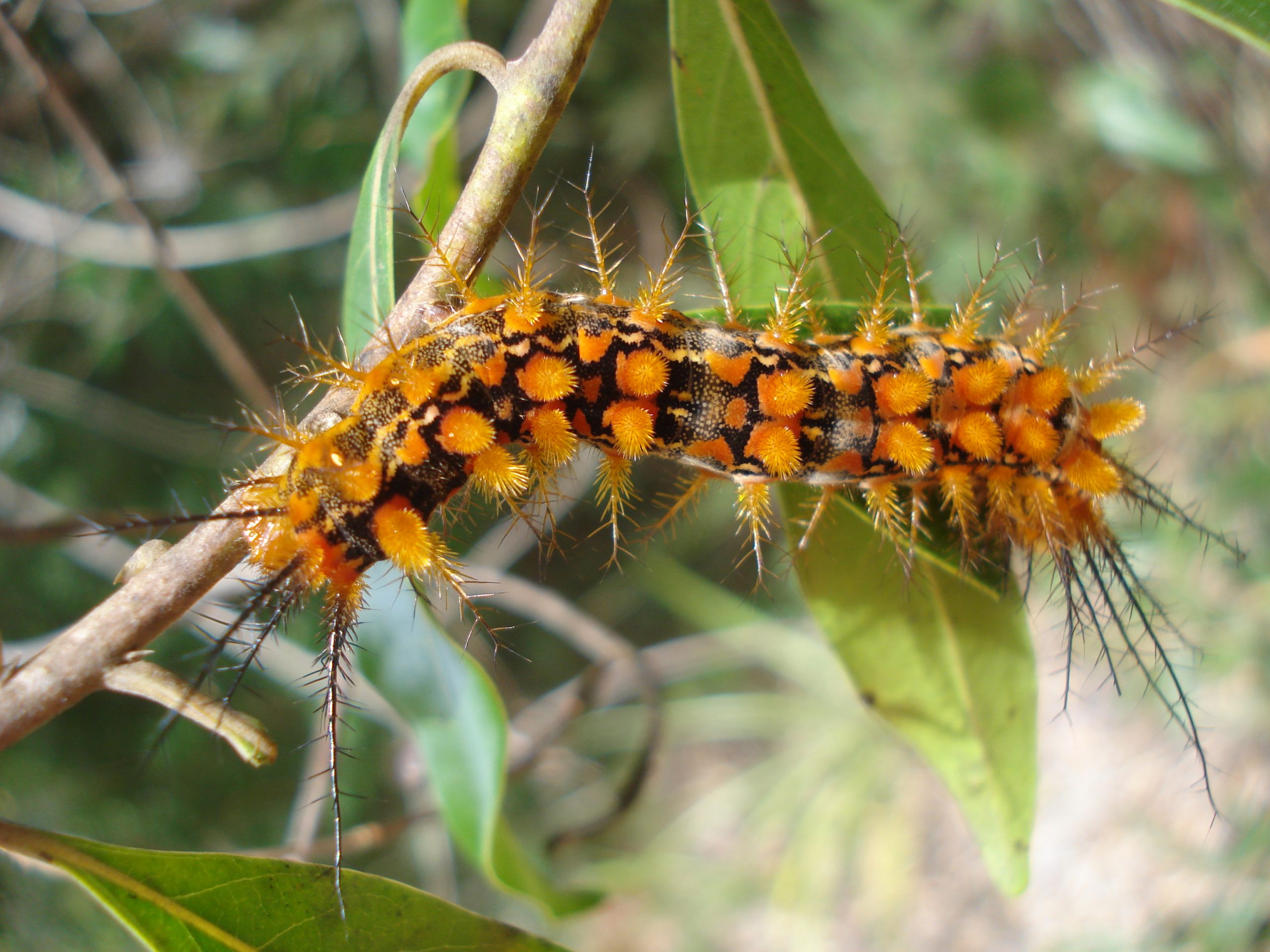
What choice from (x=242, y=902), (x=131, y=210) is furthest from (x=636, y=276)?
(x=242, y=902)

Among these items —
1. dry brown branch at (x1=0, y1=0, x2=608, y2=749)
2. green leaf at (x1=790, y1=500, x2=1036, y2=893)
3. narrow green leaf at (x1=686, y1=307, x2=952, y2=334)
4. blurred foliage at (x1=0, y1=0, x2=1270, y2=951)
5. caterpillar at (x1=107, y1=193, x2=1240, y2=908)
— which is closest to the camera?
dry brown branch at (x1=0, y1=0, x2=608, y2=749)

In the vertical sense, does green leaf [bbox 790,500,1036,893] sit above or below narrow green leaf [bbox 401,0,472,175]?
below

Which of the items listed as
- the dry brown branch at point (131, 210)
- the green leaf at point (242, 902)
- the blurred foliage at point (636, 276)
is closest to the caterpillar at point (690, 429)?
the green leaf at point (242, 902)

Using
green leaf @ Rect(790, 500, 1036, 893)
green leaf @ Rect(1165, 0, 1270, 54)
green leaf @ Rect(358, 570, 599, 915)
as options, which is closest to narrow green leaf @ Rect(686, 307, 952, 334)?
green leaf @ Rect(790, 500, 1036, 893)

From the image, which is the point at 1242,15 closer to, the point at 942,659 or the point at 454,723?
the point at 942,659

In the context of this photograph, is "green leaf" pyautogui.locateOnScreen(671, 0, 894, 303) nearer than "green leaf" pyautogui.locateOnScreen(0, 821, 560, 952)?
No

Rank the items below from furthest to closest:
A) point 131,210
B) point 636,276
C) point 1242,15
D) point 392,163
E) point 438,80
Result: point 636,276, point 131,210, point 438,80, point 392,163, point 1242,15

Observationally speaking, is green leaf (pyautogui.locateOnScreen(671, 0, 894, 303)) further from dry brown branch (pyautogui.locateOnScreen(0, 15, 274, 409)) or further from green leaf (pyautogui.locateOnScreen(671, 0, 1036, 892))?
dry brown branch (pyautogui.locateOnScreen(0, 15, 274, 409))
